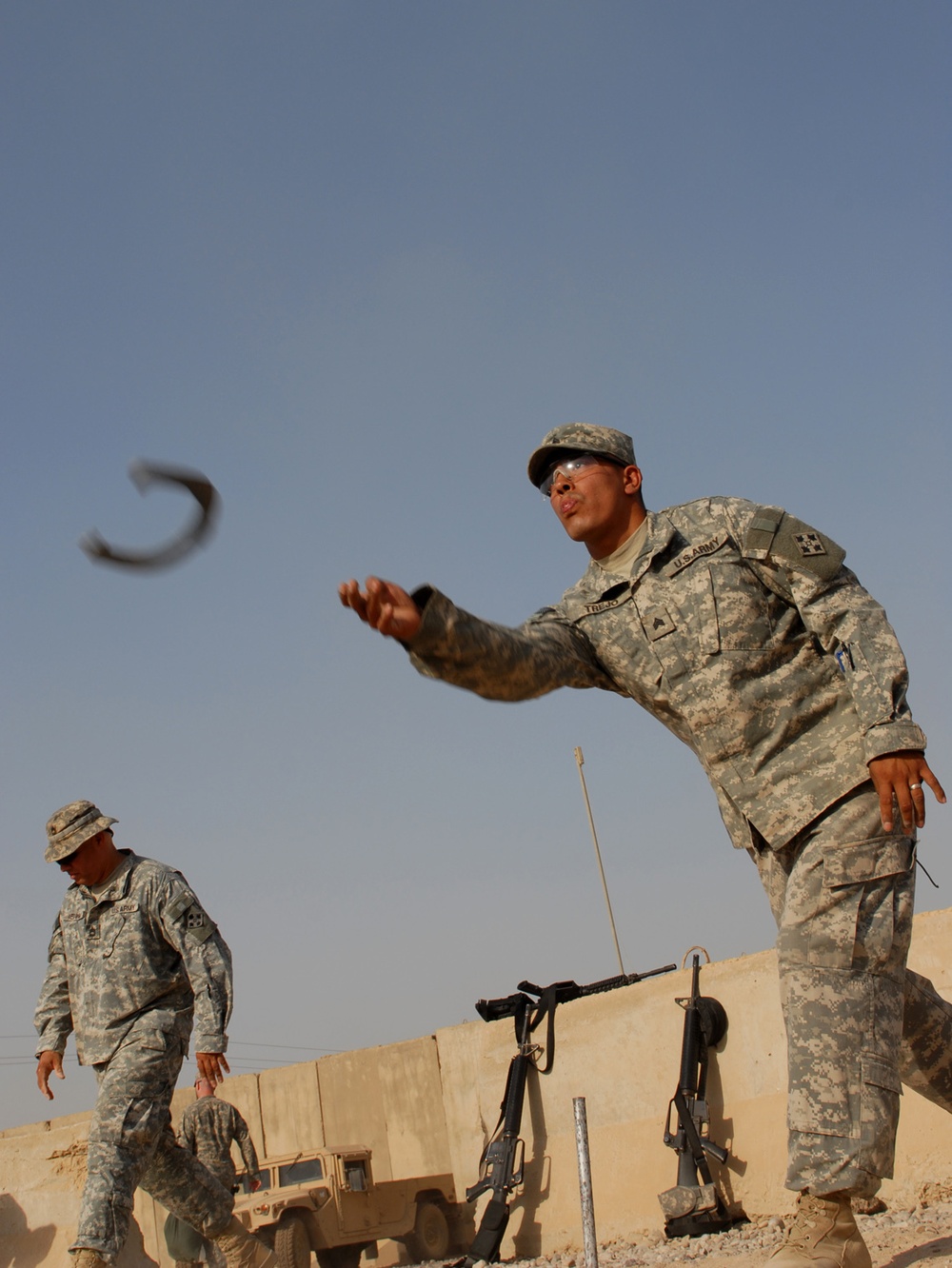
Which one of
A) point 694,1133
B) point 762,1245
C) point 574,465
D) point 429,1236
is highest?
point 574,465

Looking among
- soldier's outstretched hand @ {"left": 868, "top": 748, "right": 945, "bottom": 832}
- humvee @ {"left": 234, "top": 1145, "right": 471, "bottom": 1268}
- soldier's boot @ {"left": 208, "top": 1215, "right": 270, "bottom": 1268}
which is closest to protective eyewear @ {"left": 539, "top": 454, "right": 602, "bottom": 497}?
soldier's outstretched hand @ {"left": 868, "top": 748, "right": 945, "bottom": 832}

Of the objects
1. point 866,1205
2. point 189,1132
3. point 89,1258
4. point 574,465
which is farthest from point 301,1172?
point 574,465

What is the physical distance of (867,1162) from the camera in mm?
3037

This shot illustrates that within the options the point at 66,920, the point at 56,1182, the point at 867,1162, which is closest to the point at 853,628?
the point at 867,1162

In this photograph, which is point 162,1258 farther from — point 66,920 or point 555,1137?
point 66,920

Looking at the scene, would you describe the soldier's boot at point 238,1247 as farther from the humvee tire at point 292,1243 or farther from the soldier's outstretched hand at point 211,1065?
the humvee tire at point 292,1243

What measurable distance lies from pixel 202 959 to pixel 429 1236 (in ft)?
11.6

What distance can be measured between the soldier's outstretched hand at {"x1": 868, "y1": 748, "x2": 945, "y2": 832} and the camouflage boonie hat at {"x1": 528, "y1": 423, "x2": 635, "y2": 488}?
1303mm

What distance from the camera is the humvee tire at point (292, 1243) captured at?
7730 millimetres

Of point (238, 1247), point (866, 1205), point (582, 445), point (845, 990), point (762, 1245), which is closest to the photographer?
point (845, 990)

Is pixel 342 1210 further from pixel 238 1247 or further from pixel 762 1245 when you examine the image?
pixel 762 1245

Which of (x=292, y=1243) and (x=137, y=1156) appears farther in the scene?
(x=292, y=1243)

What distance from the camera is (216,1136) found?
8117 millimetres

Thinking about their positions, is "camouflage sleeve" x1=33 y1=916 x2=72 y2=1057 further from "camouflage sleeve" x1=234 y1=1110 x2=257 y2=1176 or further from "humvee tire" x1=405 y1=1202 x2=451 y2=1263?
"humvee tire" x1=405 y1=1202 x2=451 y2=1263
